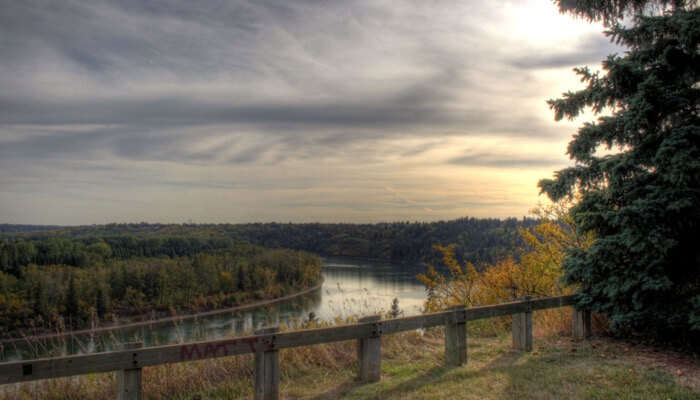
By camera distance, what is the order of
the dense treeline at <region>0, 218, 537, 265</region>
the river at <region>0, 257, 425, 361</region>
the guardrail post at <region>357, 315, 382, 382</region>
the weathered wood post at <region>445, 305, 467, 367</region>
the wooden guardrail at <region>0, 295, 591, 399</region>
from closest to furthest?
the wooden guardrail at <region>0, 295, 591, 399</region> < the guardrail post at <region>357, 315, 382, 382</region> < the weathered wood post at <region>445, 305, 467, 367</region> < the river at <region>0, 257, 425, 361</region> < the dense treeline at <region>0, 218, 537, 265</region>

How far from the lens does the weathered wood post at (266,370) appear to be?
492cm

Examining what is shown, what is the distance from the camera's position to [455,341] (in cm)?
628

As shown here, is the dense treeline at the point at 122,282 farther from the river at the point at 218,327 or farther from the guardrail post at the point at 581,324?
the guardrail post at the point at 581,324

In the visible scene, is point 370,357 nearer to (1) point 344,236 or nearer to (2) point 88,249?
(2) point 88,249

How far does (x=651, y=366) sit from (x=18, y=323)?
182ft

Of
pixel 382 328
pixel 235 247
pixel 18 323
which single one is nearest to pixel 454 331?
pixel 382 328

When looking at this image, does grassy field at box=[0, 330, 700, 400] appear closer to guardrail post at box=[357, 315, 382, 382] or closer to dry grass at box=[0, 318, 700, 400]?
dry grass at box=[0, 318, 700, 400]

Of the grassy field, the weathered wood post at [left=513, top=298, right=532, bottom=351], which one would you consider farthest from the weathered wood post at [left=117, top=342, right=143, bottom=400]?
the weathered wood post at [left=513, top=298, right=532, bottom=351]

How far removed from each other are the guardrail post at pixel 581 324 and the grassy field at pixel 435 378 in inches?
25.2

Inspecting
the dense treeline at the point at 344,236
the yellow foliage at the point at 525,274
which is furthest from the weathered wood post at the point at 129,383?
the dense treeline at the point at 344,236

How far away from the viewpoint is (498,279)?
13.0m

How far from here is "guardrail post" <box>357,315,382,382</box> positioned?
558 cm

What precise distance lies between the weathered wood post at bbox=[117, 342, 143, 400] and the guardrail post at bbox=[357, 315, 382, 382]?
97.2 inches

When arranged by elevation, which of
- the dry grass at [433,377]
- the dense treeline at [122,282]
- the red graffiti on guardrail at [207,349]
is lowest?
the dense treeline at [122,282]
